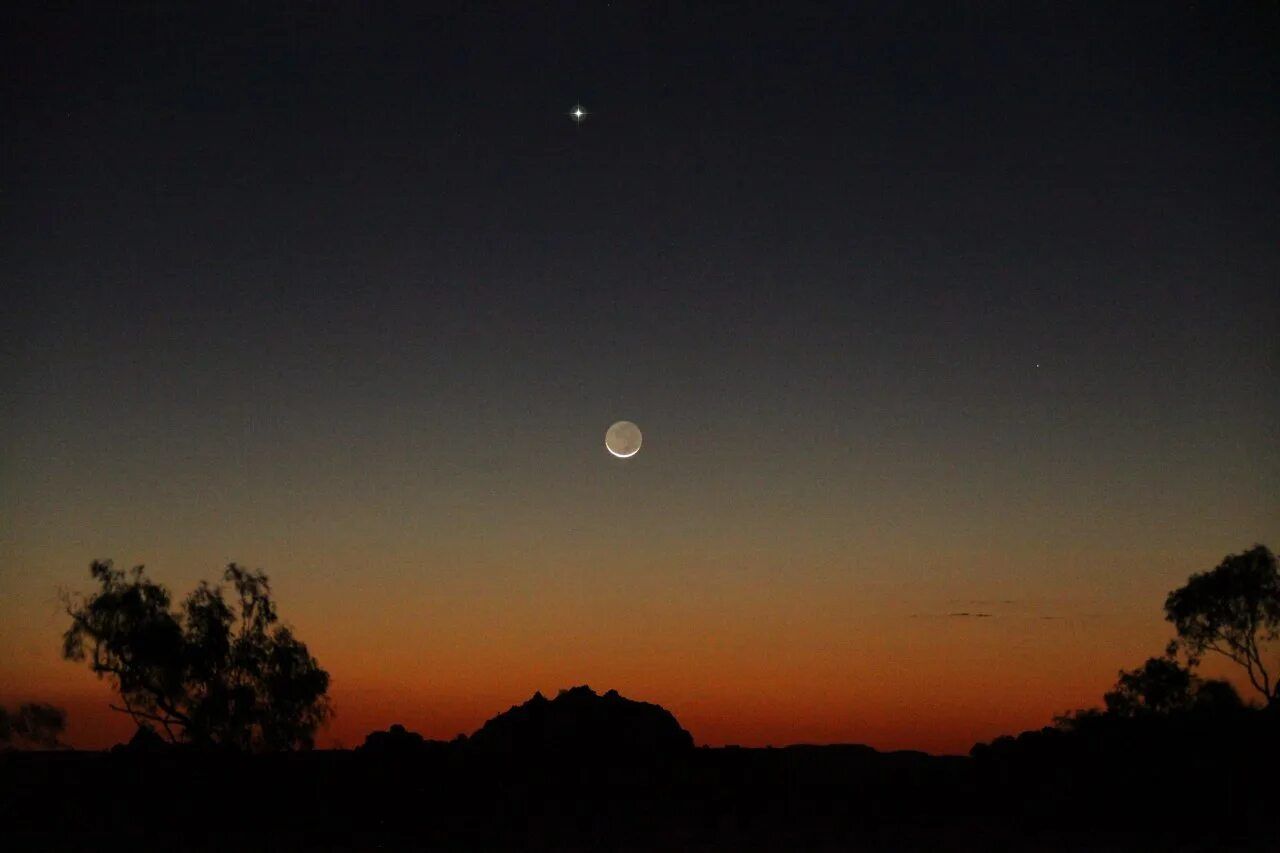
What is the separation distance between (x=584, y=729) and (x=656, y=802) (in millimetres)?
7840

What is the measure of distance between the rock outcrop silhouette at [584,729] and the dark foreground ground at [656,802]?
1.15 meters

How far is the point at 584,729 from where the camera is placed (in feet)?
201

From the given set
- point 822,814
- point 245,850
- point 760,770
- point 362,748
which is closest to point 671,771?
point 760,770

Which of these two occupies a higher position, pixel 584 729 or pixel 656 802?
pixel 584 729

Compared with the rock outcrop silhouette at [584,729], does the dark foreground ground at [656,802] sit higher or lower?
lower

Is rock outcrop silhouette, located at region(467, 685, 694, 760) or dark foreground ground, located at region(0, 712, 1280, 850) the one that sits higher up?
rock outcrop silhouette, located at region(467, 685, 694, 760)

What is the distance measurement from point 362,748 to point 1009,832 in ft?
84.8

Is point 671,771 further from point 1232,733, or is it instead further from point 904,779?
point 1232,733

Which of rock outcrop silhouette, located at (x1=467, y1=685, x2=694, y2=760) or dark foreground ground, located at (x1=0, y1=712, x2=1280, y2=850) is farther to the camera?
rock outcrop silhouette, located at (x1=467, y1=685, x2=694, y2=760)

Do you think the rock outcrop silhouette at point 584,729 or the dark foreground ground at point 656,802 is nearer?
the dark foreground ground at point 656,802

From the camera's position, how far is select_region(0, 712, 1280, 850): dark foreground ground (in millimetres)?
47406

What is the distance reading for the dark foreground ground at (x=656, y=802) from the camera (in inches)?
1866

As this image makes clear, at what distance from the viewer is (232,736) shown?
6172cm

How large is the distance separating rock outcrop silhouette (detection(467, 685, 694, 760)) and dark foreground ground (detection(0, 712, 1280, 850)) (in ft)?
3.78
